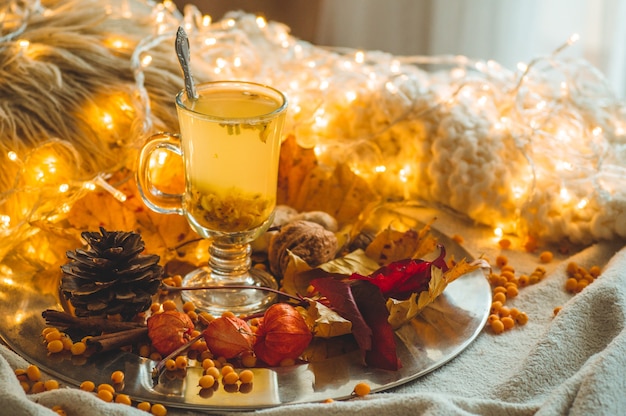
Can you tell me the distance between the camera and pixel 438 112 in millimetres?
1469

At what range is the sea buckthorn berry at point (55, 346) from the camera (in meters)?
1.01

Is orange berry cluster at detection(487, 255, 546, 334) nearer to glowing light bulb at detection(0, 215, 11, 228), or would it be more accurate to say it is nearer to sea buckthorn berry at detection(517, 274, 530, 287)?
sea buckthorn berry at detection(517, 274, 530, 287)

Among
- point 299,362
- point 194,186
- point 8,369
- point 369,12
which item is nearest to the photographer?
point 8,369

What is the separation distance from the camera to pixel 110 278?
108 centimetres

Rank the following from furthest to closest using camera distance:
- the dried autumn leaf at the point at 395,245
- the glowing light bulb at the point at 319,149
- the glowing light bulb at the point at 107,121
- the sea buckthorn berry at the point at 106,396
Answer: the glowing light bulb at the point at 319,149, the glowing light bulb at the point at 107,121, the dried autumn leaf at the point at 395,245, the sea buckthorn berry at the point at 106,396

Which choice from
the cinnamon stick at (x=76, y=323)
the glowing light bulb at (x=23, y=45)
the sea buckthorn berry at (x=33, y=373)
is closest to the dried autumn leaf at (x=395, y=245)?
the cinnamon stick at (x=76, y=323)

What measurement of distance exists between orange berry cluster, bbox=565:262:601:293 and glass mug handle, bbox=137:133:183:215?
592mm

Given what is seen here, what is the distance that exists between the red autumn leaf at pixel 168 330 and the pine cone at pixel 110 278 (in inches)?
1.9

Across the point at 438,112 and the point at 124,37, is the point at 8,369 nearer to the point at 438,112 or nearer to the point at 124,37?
the point at 124,37

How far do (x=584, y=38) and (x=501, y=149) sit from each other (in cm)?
90

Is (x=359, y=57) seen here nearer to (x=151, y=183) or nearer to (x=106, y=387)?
(x=151, y=183)

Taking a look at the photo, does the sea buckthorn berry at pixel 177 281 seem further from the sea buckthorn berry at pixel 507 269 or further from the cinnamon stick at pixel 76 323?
the sea buckthorn berry at pixel 507 269

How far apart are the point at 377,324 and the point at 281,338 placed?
125 mm

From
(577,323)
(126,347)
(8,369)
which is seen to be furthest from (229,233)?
(577,323)
